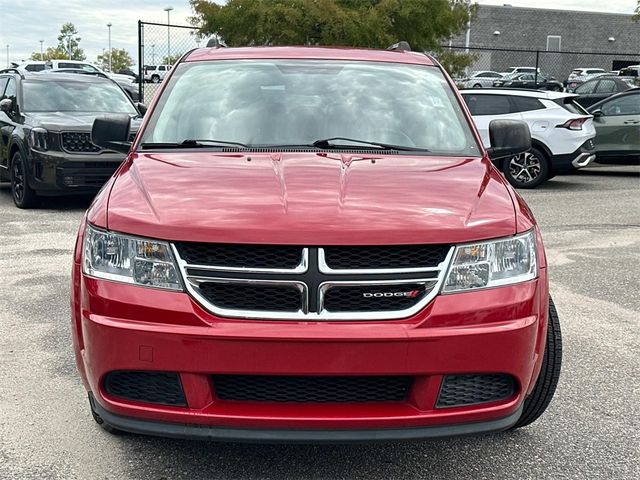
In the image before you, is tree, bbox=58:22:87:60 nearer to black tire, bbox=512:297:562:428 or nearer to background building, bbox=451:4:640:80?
background building, bbox=451:4:640:80

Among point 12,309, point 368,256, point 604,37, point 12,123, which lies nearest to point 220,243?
point 368,256

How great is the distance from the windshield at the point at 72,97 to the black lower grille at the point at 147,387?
8378 mm

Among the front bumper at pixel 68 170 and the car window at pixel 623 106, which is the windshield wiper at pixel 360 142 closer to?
the front bumper at pixel 68 170

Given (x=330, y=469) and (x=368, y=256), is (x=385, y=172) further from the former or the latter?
(x=330, y=469)

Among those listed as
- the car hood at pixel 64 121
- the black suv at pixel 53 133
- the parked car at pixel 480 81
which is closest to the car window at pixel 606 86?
the parked car at pixel 480 81

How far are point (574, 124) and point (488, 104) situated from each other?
4.85 feet

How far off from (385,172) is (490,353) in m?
0.96

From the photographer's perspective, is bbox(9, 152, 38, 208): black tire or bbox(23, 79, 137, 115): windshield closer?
bbox(9, 152, 38, 208): black tire

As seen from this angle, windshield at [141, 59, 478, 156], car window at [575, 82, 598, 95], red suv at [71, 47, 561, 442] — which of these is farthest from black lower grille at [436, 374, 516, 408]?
car window at [575, 82, 598, 95]

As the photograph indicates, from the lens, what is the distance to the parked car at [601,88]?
71.5ft

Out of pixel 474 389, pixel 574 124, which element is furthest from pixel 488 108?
pixel 474 389

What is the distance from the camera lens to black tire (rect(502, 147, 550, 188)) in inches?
499

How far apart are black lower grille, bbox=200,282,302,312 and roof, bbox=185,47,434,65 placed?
2.13m

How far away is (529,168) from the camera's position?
12.8 metres
